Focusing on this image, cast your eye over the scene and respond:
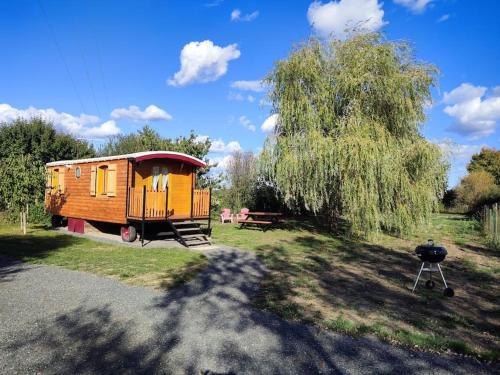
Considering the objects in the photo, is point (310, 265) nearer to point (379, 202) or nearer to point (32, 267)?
point (379, 202)

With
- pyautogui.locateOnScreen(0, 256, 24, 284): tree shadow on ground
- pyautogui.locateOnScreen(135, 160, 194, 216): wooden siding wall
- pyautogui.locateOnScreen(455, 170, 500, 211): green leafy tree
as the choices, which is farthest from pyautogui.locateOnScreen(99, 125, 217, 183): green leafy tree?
pyautogui.locateOnScreen(455, 170, 500, 211): green leafy tree

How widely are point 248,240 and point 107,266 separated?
5764 millimetres

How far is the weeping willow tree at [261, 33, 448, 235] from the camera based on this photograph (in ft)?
39.7

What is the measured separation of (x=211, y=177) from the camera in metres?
22.5

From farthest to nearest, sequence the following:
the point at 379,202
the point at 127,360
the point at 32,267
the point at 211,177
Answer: the point at 211,177
the point at 379,202
the point at 32,267
the point at 127,360

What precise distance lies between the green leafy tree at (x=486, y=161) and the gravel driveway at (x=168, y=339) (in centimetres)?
4798

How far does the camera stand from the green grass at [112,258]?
7111 mm

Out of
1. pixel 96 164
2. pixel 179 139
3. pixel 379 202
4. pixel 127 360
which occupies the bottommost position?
pixel 127 360

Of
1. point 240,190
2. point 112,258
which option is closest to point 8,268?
point 112,258

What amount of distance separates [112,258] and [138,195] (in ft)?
10.1

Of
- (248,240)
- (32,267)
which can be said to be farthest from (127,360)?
(248,240)

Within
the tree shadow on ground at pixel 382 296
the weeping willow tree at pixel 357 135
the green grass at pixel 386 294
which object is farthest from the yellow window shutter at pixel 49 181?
the tree shadow on ground at pixel 382 296

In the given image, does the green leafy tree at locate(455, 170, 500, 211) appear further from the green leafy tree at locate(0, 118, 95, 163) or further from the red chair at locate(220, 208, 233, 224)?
the green leafy tree at locate(0, 118, 95, 163)

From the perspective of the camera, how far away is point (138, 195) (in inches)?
455
